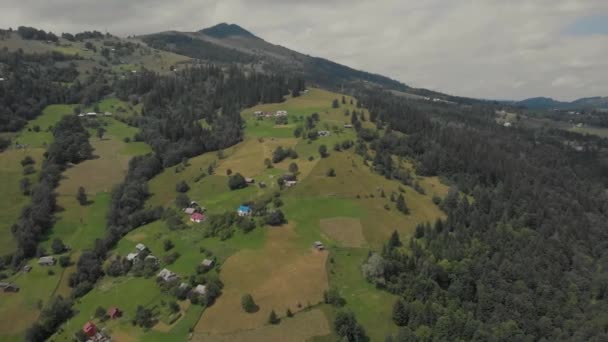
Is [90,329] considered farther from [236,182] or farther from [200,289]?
[236,182]

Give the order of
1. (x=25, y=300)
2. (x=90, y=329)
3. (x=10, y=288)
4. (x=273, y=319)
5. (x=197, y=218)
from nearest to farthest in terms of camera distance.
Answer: (x=273, y=319) → (x=90, y=329) → (x=25, y=300) → (x=10, y=288) → (x=197, y=218)

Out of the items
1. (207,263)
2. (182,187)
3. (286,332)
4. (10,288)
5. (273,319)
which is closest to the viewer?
(286,332)

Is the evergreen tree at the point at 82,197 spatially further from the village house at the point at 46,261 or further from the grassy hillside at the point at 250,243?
the village house at the point at 46,261

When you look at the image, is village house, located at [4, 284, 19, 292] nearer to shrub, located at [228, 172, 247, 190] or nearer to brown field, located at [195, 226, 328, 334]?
brown field, located at [195, 226, 328, 334]

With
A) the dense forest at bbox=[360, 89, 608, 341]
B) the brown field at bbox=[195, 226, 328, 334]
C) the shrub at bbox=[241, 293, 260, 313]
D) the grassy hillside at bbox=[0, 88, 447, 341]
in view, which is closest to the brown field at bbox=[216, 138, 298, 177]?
the grassy hillside at bbox=[0, 88, 447, 341]

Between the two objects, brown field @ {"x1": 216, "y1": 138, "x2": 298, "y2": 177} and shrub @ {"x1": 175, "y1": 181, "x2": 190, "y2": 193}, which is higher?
brown field @ {"x1": 216, "y1": 138, "x2": 298, "y2": 177}

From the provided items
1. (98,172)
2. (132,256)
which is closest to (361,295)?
(132,256)
